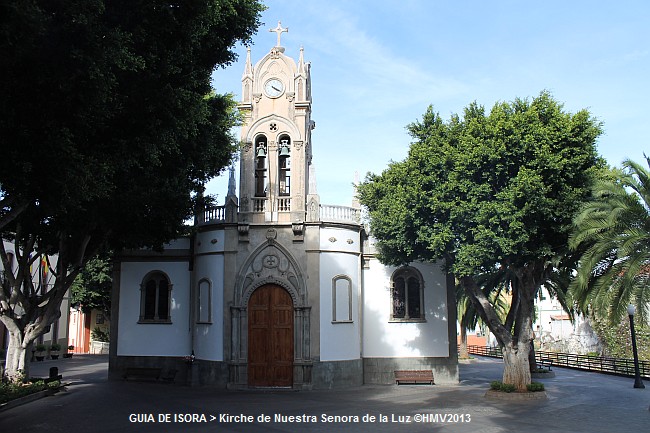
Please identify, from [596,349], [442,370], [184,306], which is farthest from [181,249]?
[596,349]

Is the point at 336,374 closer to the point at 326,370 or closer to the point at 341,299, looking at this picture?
the point at 326,370

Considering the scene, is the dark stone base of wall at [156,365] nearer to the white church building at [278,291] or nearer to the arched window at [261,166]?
the white church building at [278,291]

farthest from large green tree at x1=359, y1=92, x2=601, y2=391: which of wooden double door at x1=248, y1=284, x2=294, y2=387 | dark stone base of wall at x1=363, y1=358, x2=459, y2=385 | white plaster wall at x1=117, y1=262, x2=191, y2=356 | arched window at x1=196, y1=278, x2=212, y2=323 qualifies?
white plaster wall at x1=117, y1=262, x2=191, y2=356

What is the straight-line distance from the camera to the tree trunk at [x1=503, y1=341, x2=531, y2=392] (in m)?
21.2

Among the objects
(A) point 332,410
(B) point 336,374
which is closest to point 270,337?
(B) point 336,374

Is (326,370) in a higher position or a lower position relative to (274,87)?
lower

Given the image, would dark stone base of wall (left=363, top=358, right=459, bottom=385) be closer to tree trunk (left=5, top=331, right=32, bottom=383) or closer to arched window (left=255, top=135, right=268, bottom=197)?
arched window (left=255, top=135, right=268, bottom=197)

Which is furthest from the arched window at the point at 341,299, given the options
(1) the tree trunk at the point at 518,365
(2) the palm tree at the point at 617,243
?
(2) the palm tree at the point at 617,243

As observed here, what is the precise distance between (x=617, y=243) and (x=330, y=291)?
1160 centimetres

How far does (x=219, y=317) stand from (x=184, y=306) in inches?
114

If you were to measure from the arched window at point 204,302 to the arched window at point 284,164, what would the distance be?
532 cm

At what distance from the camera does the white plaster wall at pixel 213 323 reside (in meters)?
24.5

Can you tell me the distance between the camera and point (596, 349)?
42750 millimetres

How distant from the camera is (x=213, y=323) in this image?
2478 centimetres
